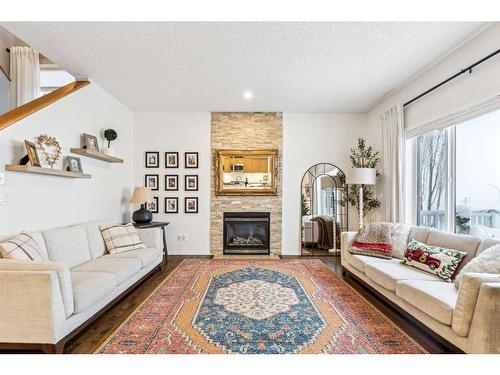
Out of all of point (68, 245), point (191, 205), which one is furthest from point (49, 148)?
point (191, 205)

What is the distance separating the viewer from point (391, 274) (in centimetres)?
270

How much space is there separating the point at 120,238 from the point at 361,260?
316 cm

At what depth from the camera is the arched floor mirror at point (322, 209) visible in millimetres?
5426

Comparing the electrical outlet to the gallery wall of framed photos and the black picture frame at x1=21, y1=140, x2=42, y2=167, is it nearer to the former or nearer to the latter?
the black picture frame at x1=21, y1=140, x2=42, y2=167

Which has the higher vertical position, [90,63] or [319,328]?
[90,63]

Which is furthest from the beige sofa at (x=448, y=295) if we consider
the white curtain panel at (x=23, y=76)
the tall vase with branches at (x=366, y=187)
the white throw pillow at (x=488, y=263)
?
the white curtain panel at (x=23, y=76)

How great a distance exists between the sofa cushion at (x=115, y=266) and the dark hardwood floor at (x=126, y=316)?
0.28 m

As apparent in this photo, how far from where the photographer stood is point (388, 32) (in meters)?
2.64

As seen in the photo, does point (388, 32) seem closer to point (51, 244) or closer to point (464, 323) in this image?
point (464, 323)

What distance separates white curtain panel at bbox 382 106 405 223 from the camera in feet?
13.2

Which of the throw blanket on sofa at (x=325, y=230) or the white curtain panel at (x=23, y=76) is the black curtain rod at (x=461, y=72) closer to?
the throw blanket on sofa at (x=325, y=230)

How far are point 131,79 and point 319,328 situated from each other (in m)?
3.83

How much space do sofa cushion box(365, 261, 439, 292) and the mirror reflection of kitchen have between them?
2726mm
